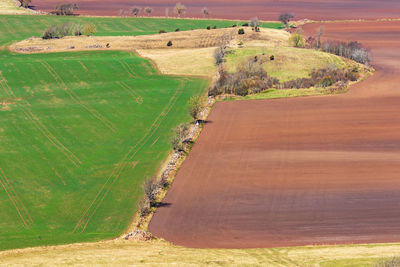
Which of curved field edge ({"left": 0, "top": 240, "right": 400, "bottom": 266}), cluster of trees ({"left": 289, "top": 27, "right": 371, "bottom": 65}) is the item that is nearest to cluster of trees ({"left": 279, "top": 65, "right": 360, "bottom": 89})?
cluster of trees ({"left": 289, "top": 27, "right": 371, "bottom": 65})

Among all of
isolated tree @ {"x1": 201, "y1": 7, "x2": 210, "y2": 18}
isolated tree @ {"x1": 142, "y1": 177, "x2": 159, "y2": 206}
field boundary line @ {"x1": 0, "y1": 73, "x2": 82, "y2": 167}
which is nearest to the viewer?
isolated tree @ {"x1": 142, "y1": 177, "x2": 159, "y2": 206}

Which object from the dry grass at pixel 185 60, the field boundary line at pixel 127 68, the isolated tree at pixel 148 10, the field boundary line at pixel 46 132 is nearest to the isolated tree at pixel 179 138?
the field boundary line at pixel 46 132

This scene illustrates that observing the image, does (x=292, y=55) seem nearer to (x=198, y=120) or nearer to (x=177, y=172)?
(x=198, y=120)

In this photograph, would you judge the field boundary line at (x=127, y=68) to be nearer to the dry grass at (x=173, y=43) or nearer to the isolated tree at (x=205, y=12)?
the dry grass at (x=173, y=43)

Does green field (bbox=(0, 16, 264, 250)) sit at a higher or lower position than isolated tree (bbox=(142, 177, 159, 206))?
lower

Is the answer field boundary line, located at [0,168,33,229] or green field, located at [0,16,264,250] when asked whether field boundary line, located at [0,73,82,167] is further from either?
field boundary line, located at [0,168,33,229]
